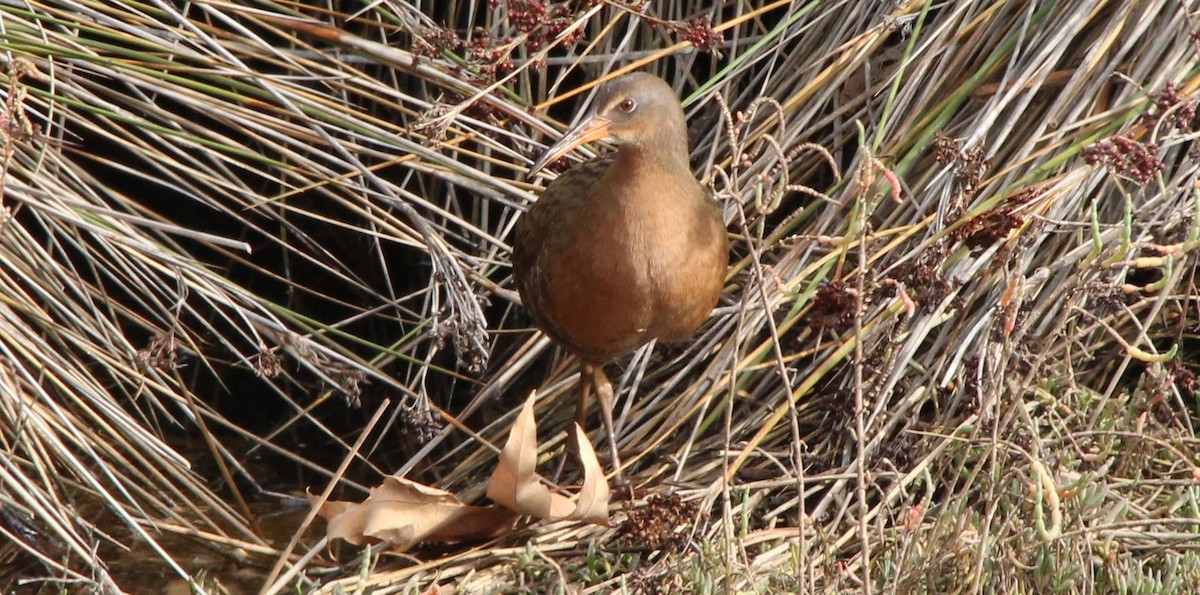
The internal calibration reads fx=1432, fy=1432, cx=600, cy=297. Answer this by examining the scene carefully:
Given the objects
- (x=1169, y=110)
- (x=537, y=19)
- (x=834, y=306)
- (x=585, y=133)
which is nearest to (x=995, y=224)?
(x=834, y=306)

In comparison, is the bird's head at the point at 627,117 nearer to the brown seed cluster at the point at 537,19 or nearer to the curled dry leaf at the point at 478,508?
the brown seed cluster at the point at 537,19

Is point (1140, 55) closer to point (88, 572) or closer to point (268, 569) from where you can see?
point (268, 569)

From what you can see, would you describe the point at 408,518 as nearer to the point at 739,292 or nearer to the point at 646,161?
the point at 646,161

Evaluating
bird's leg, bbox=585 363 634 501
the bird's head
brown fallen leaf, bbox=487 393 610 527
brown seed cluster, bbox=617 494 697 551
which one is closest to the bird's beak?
the bird's head

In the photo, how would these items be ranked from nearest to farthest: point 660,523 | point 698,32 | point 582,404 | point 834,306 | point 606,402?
1. point 834,306
2. point 660,523
3. point 698,32
4. point 606,402
5. point 582,404

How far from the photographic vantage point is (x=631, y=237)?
127 inches

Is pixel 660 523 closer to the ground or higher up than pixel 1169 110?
closer to the ground

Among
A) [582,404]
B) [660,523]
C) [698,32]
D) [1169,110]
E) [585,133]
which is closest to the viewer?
[1169,110]

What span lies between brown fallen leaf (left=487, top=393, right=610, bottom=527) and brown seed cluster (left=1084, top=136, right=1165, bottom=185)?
1124 mm

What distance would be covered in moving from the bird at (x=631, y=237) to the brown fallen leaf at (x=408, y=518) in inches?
17.0

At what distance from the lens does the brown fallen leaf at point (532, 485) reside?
289 cm

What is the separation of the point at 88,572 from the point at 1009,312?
224cm

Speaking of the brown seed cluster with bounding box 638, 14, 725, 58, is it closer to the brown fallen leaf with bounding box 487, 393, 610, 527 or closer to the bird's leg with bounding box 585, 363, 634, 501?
the brown fallen leaf with bounding box 487, 393, 610, 527

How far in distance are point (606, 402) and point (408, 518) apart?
77 cm
